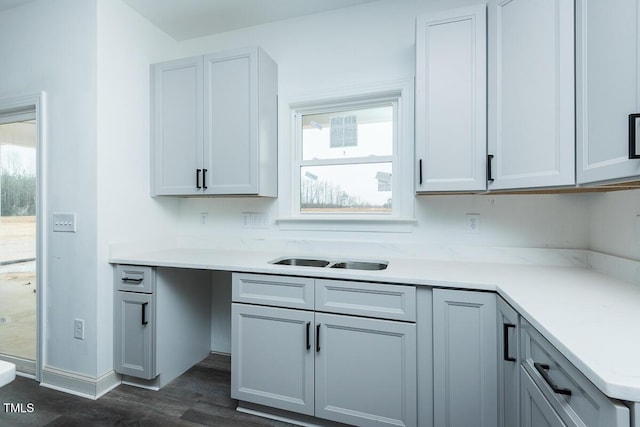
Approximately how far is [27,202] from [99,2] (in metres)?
1.49

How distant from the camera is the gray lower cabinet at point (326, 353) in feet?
5.27

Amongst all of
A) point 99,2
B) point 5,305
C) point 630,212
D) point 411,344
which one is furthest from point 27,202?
point 630,212

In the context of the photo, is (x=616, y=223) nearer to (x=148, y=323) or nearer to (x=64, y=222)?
(x=148, y=323)

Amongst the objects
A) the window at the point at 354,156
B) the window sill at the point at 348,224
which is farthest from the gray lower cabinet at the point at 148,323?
the window at the point at 354,156

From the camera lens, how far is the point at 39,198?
220 cm

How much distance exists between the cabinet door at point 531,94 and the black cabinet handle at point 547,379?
786mm

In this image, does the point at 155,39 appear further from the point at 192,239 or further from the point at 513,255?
the point at 513,255

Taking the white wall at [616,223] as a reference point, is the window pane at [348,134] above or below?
above

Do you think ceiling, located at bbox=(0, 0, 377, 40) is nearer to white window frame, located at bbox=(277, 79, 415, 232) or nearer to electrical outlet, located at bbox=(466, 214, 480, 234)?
white window frame, located at bbox=(277, 79, 415, 232)

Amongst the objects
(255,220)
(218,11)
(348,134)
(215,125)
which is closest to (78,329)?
(255,220)

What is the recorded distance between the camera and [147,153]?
247 centimetres

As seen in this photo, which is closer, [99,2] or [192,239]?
[99,2]

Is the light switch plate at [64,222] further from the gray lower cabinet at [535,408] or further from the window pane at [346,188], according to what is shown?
the gray lower cabinet at [535,408]

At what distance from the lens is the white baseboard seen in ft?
6.80
